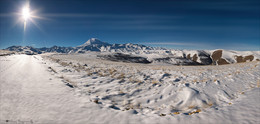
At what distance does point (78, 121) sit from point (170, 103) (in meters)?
5.01

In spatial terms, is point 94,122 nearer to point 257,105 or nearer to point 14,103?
point 14,103

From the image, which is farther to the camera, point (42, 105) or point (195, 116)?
point (42, 105)

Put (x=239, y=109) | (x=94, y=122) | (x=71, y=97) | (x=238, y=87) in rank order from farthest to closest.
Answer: (x=238, y=87), (x=71, y=97), (x=239, y=109), (x=94, y=122)

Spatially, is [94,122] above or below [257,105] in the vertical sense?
below

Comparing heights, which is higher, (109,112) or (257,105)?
(257,105)

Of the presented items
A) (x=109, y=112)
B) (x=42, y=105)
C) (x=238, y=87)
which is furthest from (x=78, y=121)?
(x=238, y=87)

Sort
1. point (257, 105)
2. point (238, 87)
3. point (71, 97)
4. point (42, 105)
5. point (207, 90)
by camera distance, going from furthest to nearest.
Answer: point (238, 87) < point (207, 90) < point (71, 97) < point (42, 105) < point (257, 105)

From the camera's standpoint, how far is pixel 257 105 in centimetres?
571

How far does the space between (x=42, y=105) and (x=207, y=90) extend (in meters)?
10.2

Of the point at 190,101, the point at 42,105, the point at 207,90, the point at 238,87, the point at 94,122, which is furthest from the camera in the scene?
the point at 238,87

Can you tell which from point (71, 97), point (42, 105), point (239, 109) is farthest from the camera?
point (71, 97)

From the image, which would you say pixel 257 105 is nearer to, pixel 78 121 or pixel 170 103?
pixel 170 103

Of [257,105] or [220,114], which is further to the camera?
[257,105]

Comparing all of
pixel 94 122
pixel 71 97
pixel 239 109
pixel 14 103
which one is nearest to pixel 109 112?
pixel 94 122
